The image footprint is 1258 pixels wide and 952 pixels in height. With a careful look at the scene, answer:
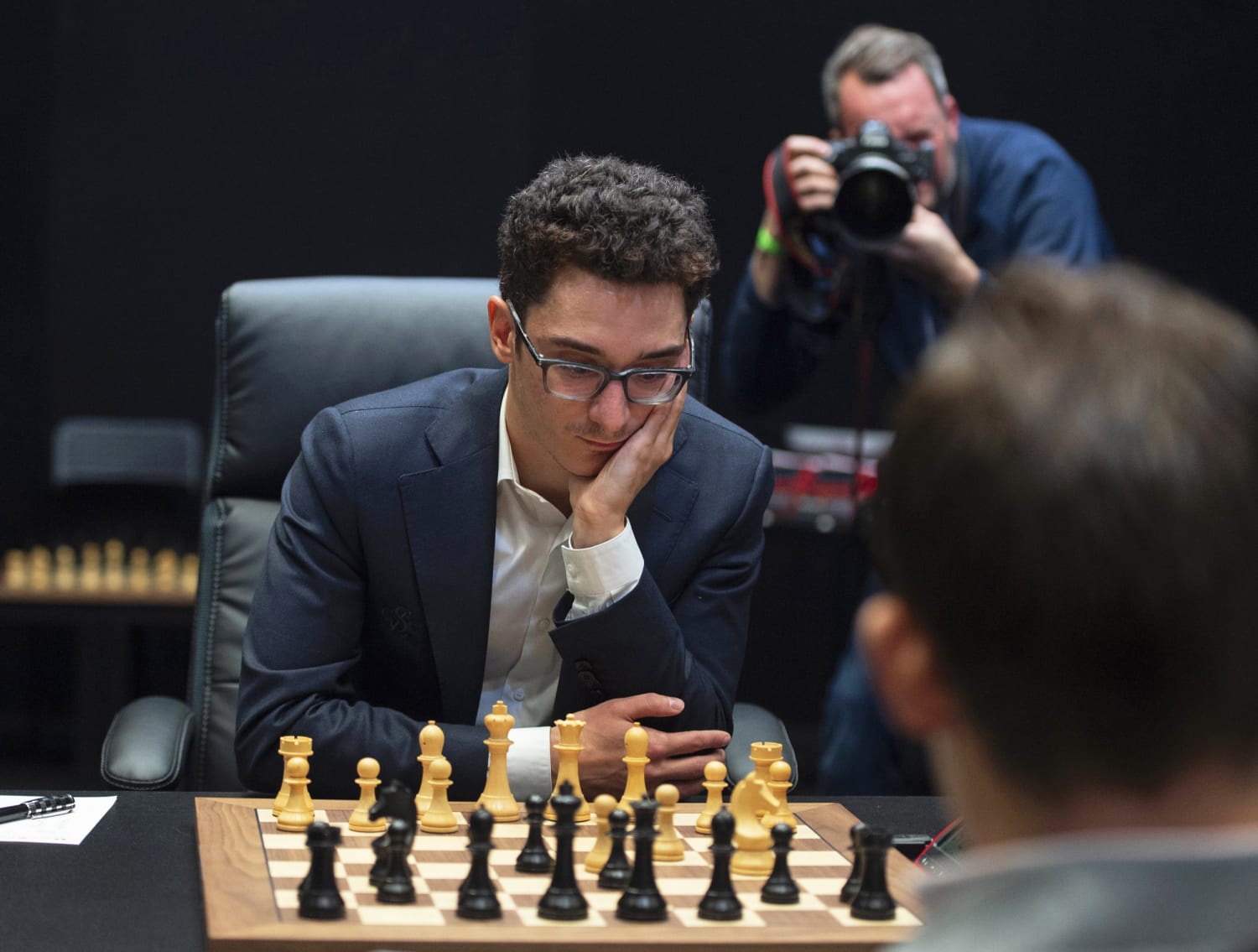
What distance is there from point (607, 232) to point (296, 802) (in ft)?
2.35

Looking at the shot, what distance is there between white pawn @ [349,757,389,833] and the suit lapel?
411 mm

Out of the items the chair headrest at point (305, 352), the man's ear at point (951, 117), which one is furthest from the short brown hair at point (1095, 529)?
the man's ear at point (951, 117)

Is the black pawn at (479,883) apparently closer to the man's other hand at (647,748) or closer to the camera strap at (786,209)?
the man's other hand at (647,748)

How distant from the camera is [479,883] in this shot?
1.14m

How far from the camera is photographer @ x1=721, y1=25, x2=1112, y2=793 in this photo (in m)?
2.78

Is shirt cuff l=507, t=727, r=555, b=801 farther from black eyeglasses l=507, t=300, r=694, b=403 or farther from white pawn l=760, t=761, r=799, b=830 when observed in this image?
black eyeglasses l=507, t=300, r=694, b=403

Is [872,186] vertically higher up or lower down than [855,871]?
higher up

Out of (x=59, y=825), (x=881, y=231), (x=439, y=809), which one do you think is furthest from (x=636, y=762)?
(x=881, y=231)

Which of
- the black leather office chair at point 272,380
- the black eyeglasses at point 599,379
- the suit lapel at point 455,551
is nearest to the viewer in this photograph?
the black eyeglasses at point 599,379

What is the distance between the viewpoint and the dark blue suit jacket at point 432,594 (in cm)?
169

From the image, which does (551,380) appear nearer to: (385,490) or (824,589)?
(385,490)

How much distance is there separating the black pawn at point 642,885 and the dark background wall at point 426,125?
3.47 m

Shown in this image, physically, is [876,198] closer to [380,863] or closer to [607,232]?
[607,232]

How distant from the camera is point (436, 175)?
462cm
